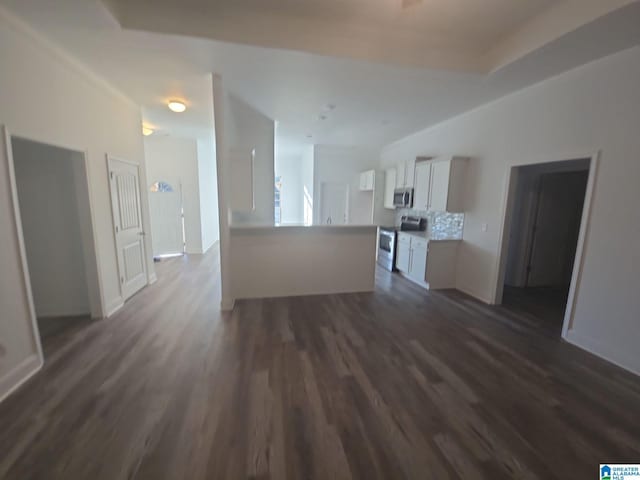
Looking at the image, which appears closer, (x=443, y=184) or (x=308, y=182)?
(x=443, y=184)

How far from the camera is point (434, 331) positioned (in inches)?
127

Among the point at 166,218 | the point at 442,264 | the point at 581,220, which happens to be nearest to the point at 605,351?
the point at 581,220

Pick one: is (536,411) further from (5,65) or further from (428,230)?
(5,65)

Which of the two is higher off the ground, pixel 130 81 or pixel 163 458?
pixel 130 81

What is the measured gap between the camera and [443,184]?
4590 millimetres

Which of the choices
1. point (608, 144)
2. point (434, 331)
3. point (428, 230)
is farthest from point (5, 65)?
point (428, 230)

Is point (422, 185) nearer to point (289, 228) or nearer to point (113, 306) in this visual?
point (289, 228)

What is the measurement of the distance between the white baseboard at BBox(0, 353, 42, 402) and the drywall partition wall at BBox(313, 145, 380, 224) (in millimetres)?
6172

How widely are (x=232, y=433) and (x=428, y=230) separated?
4.88m

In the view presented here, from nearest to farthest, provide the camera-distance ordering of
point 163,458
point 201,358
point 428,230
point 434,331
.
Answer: point 163,458
point 201,358
point 434,331
point 428,230

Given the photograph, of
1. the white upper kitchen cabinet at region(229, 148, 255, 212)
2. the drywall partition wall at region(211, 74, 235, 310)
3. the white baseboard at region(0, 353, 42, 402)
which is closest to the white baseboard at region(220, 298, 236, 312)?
the drywall partition wall at region(211, 74, 235, 310)

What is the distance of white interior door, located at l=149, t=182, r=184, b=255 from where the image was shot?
262 inches

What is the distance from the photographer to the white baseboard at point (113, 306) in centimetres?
344

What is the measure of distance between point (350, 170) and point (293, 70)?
4.73m
